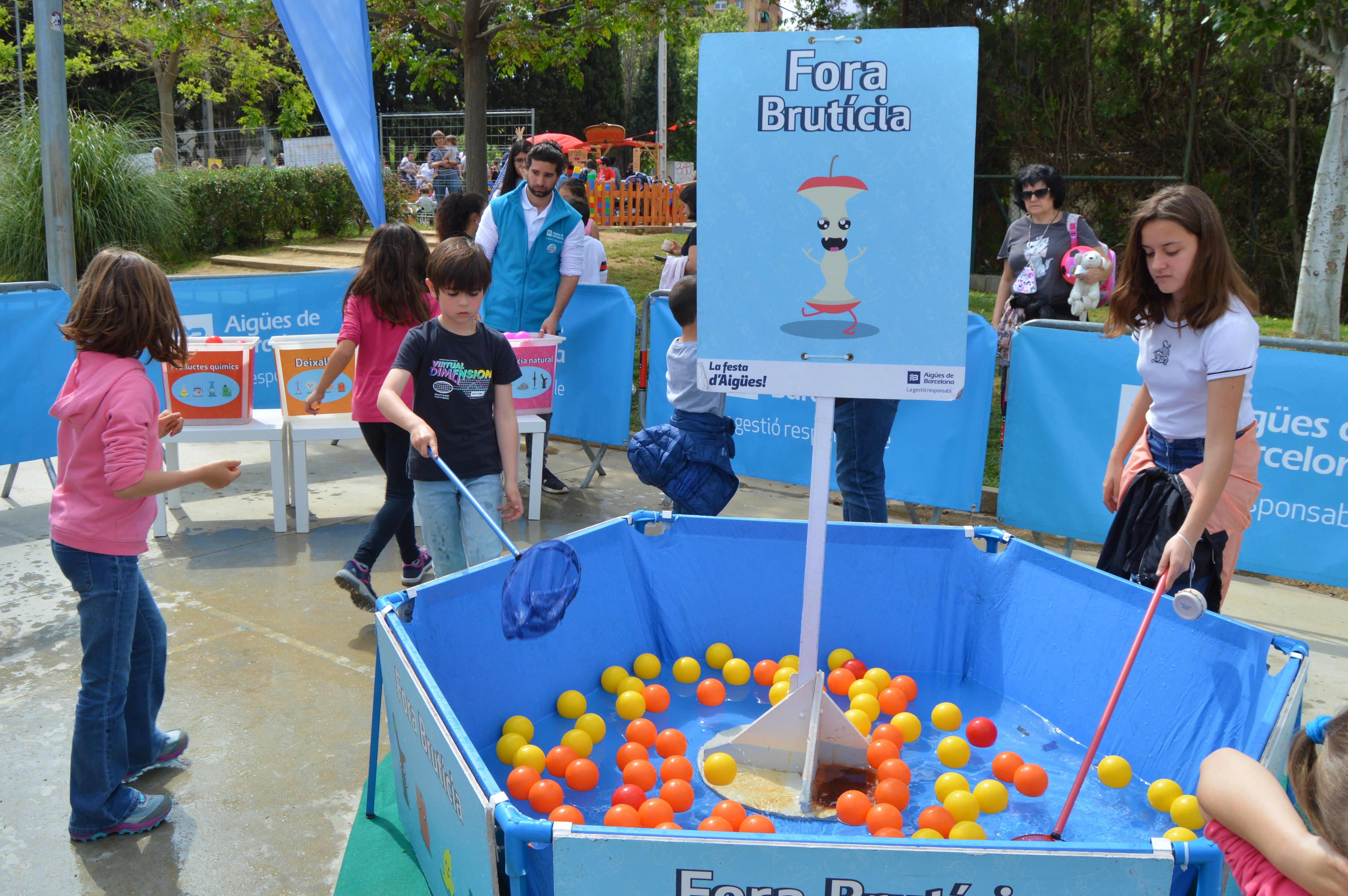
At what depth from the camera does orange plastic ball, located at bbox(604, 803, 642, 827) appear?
3004mm

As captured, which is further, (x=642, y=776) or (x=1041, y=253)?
(x=1041, y=253)

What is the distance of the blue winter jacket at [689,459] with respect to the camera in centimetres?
480

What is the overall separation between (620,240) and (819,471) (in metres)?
17.7

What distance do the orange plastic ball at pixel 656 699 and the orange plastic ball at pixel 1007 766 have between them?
119cm

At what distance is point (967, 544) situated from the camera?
4.02m

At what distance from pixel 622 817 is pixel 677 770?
16.1 inches

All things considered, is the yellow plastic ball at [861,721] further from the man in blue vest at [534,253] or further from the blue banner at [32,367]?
the blue banner at [32,367]

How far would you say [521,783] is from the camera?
3.16m

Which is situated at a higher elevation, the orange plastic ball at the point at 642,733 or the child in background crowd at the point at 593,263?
the child in background crowd at the point at 593,263

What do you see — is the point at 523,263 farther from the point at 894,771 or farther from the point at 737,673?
the point at 894,771

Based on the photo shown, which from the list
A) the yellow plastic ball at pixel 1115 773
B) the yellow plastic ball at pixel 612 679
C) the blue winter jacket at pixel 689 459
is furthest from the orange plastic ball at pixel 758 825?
the blue winter jacket at pixel 689 459

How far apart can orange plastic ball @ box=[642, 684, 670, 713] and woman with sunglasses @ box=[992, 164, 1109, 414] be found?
361 cm

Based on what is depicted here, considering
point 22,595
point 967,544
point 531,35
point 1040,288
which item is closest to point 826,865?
point 967,544

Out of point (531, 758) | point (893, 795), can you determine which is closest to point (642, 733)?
point (531, 758)
